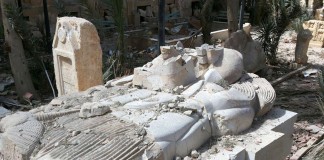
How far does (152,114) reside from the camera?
11.6ft

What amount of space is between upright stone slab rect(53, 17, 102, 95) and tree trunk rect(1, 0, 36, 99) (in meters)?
1.64

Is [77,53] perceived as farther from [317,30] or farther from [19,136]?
[317,30]

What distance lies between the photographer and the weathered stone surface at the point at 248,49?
304 inches

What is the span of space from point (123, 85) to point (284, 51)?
287 inches

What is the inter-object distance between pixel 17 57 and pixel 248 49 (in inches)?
188

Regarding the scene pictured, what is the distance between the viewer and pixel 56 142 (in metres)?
3.10

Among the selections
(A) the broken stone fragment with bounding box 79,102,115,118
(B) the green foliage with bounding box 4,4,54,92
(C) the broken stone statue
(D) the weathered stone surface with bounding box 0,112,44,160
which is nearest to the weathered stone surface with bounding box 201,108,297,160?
(C) the broken stone statue

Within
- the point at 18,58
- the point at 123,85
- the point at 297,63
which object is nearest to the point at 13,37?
the point at 18,58

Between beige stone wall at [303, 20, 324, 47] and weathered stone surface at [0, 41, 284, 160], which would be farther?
beige stone wall at [303, 20, 324, 47]

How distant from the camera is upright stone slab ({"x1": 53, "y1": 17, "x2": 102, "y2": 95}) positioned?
5402mm

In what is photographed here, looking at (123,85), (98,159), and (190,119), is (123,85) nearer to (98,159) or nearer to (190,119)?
(190,119)

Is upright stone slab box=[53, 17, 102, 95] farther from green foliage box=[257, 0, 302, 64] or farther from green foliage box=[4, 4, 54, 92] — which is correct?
green foliage box=[257, 0, 302, 64]

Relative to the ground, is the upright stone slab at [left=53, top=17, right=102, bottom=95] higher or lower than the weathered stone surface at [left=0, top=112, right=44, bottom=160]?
higher

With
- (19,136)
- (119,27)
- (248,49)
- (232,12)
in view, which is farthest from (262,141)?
(232,12)
